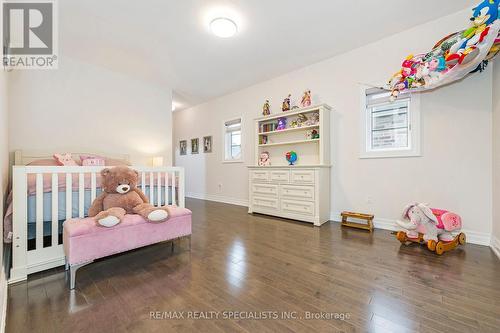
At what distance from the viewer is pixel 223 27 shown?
8.29 feet

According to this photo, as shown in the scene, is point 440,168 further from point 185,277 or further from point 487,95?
point 185,277

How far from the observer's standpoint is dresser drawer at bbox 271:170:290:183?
11.1 ft

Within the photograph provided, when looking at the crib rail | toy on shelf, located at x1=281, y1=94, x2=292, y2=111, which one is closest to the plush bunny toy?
toy on shelf, located at x1=281, y1=94, x2=292, y2=111

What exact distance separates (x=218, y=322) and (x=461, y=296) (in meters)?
1.56

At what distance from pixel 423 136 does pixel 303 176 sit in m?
1.57

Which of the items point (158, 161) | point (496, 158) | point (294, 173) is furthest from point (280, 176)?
point (158, 161)

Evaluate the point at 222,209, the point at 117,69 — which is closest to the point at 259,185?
the point at 222,209

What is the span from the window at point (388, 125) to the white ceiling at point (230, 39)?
87 cm

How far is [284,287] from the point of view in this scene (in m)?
1.46

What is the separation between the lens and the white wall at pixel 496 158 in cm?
204

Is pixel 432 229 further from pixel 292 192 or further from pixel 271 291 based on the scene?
pixel 271 291

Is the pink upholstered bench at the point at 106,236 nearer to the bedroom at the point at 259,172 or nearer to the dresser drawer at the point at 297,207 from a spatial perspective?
the bedroom at the point at 259,172

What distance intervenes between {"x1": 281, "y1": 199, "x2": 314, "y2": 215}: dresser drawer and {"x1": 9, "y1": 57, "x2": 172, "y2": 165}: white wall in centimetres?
286

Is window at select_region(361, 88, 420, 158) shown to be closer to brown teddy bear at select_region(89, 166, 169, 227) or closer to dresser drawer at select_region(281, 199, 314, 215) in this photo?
dresser drawer at select_region(281, 199, 314, 215)
